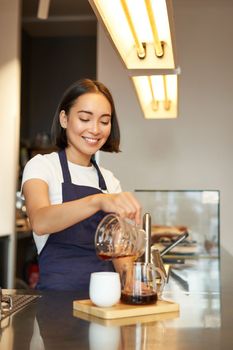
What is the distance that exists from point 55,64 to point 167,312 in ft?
14.6

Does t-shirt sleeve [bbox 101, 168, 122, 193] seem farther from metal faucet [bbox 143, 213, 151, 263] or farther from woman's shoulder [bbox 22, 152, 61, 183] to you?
metal faucet [bbox 143, 213, 151, 263]

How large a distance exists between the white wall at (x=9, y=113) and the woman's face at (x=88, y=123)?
7.04 feet

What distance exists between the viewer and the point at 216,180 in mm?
3846

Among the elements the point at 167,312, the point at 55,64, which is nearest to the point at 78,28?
the point at 55,64

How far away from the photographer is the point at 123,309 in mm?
1208

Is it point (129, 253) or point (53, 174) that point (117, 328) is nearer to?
point (129, 253)

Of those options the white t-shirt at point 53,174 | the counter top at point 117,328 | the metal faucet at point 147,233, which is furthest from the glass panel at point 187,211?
the metal faucet at point 147,233

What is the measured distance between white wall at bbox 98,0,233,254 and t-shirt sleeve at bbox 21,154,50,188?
2.21 m

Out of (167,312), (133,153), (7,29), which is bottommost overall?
(167,312)

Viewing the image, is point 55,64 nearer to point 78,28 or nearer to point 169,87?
point 78,28

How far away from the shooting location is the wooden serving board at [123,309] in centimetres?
119

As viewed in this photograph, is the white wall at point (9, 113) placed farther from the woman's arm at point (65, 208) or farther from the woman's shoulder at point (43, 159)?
the woman's arm at point (65, 208)

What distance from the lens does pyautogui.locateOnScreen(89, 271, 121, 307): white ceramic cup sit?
122cm

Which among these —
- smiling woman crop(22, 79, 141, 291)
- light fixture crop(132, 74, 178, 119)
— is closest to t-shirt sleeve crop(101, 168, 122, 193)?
smiling woman crop(22, 79, 141, 291)
